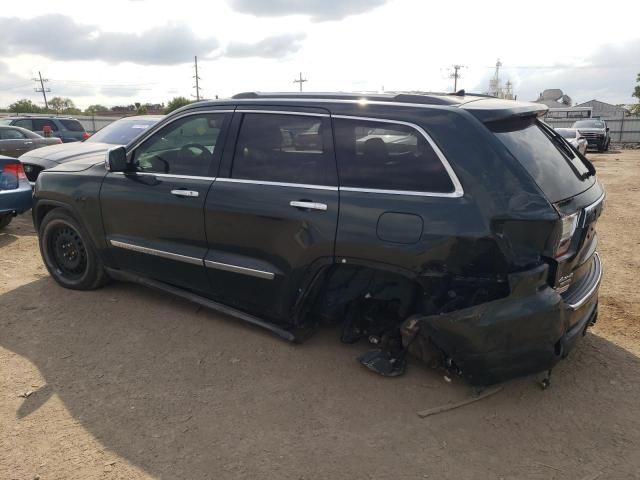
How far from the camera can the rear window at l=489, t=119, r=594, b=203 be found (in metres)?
2.99

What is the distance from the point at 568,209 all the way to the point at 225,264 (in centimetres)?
233

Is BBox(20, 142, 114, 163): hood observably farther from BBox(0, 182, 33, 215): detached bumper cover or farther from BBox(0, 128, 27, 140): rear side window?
BBox(0, 128, 27, 140): rear side window

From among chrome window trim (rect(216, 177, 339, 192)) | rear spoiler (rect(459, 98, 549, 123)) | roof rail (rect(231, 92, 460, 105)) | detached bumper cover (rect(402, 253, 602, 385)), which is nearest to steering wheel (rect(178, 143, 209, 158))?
chrome window trim (rect(216, 177, 339, 192))

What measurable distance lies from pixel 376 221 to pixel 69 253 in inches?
128

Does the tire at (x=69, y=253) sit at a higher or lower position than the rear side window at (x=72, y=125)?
lower

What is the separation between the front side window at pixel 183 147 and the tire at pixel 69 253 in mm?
1006

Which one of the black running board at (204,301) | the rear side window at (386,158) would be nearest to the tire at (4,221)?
the black running board at (204,301)

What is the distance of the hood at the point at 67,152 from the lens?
760cm

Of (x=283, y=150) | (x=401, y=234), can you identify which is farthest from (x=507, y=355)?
(x=283, y=150)

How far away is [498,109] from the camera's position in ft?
10.3

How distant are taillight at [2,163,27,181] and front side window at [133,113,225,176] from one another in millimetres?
3484

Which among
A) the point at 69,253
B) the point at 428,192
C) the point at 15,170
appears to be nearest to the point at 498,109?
the point at 428,192

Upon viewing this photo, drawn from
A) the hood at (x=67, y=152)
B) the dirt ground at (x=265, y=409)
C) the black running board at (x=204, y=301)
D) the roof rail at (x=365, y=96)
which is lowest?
the dirt ground at (x=265, y=409)

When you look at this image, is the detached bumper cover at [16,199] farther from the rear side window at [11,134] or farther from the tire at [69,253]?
the rear side window at [11,134]
